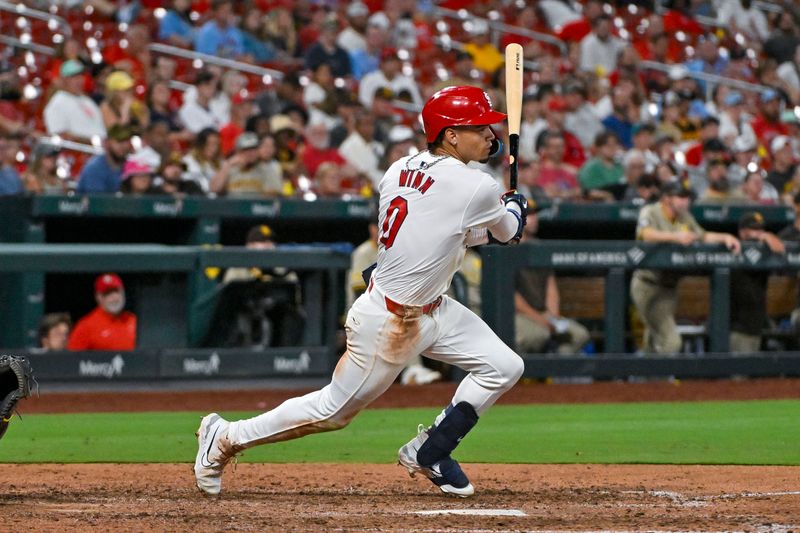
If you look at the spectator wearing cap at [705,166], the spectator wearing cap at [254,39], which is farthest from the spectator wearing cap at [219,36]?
the spectator wearing cap at [705,166]

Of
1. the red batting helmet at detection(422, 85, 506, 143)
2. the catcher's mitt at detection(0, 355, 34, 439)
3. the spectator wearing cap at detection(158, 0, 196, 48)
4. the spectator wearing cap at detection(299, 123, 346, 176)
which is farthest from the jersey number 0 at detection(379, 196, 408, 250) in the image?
the spectator wearing cap at detection(158, 0, 196, 48)

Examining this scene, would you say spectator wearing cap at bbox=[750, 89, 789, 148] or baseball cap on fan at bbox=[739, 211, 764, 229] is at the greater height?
spectator wearing cap at bbox=[750, 89, 789, 148]

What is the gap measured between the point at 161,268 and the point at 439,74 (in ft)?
22.1

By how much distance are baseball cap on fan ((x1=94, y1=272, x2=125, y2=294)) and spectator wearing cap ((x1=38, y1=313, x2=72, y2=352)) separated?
37 cm

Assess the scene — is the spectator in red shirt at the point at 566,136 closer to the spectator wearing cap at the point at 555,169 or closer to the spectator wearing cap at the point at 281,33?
the spectator wearing cap at the point at 555,169

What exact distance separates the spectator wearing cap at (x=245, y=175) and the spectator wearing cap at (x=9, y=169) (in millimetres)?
1700

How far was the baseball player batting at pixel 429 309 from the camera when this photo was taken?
558 centimetres

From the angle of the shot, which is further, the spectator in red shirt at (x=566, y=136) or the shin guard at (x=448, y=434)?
the spectator in red shirt at (x=566, y=136)

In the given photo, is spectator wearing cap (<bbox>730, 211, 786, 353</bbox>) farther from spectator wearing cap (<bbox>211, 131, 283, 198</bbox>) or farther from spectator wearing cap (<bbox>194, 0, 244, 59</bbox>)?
spectator wearing cap (<bbox>194, 0, 244, 59</bbox>)

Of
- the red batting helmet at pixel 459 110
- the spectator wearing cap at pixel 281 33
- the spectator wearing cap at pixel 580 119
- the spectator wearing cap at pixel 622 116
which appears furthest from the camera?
the spectator wearing cap at pixel 281 33

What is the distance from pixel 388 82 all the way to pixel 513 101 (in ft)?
32.1

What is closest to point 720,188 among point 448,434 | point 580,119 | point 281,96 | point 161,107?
point 580,119

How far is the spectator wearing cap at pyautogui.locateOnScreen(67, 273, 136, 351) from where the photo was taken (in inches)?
417

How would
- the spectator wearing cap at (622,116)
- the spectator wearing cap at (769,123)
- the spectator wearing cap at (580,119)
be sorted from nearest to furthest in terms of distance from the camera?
the spectator wearing cap at (580,119), the spectator wearing cap at (622,116), the spectator wearing cap at (769,123)
